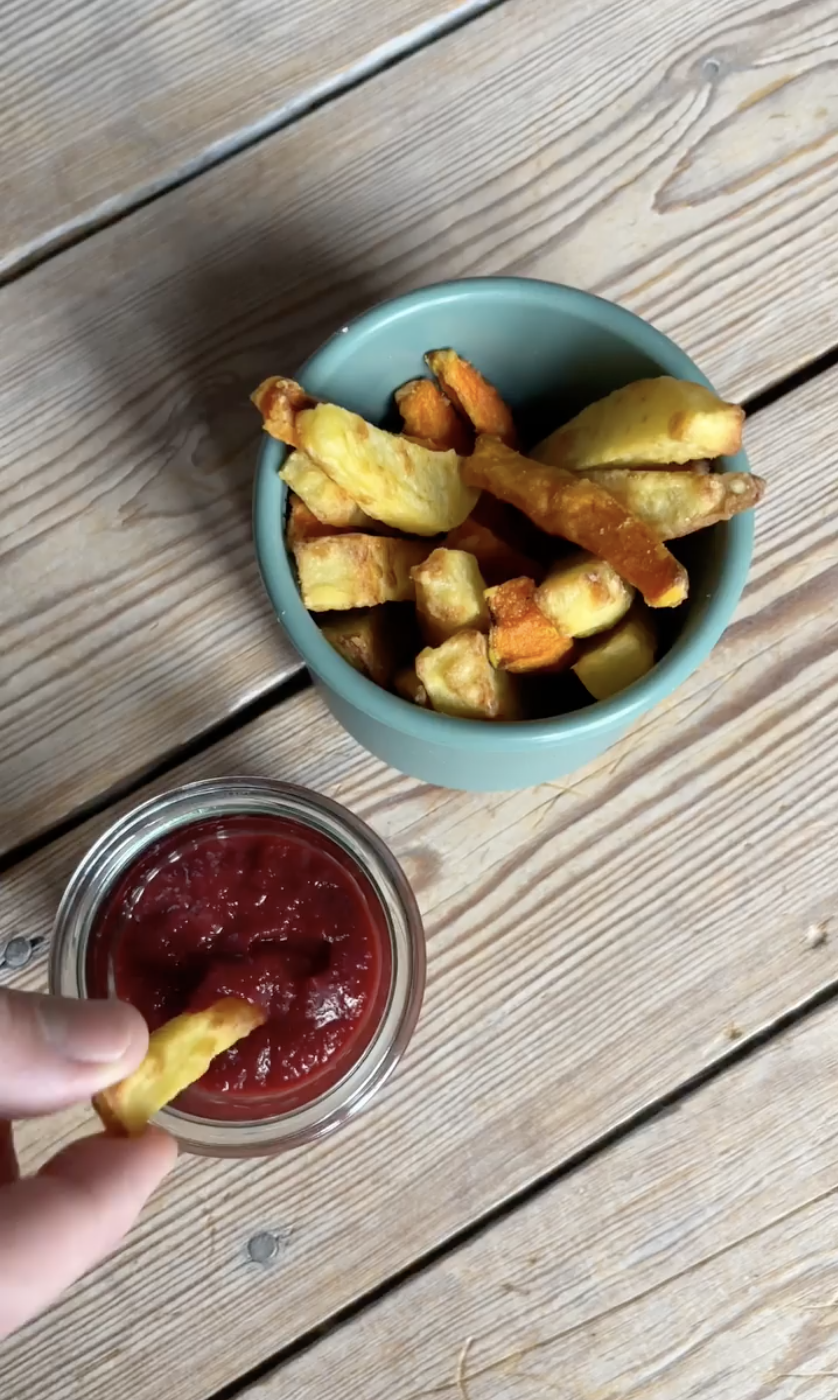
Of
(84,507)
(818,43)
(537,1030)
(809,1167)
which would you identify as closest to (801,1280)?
(809,1167)

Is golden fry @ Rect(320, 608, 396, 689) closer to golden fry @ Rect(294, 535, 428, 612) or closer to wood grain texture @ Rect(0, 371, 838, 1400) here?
golden fry @ Rect(294, 535, 428, 612)

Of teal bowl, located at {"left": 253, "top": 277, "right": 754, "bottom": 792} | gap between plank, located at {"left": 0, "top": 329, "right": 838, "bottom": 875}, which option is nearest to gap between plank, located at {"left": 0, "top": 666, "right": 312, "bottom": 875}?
gap between plank, located at {"left": 0, "top": 329, "right": 838, "bottom": 875}

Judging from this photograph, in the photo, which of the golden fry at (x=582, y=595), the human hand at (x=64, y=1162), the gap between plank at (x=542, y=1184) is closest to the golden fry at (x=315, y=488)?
the golden fry at (x=582, y=595)

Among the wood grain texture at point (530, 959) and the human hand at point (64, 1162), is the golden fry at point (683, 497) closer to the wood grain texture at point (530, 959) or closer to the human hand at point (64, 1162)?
the wood grain texture at point (530, 959)

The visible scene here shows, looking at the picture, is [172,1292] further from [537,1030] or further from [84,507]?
[84,507]

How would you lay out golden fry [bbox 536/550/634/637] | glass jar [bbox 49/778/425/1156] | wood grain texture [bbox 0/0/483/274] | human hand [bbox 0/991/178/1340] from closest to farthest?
human hand [bbox 0/991/178/1340] < golden fry [bbox 536/550/634/637] < glass jar [bbox 49/778/425/1156] < wood grain texture [bbox 0/0/483/274]
